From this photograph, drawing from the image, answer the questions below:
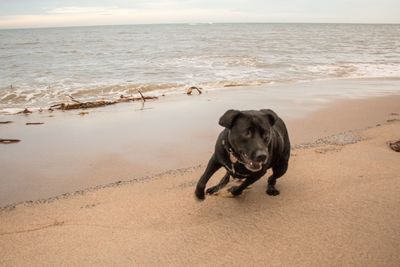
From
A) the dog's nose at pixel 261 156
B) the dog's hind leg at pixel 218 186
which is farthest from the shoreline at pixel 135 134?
the dog's nose at pixel 261 156

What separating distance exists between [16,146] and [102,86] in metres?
7.68

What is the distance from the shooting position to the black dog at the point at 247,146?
3.08 m

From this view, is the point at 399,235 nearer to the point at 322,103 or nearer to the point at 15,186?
the point at 15,186

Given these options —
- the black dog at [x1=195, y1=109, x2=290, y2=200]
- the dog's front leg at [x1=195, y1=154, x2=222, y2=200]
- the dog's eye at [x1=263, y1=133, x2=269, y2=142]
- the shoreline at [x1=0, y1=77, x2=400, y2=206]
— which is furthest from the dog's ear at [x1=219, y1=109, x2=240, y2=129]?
the shoreline at [x1=0, y1=77, x2=400, y2=206]

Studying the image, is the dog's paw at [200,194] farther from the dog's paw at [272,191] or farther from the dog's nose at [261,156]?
the dog's nose at [261,156]

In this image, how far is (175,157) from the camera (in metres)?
5.56

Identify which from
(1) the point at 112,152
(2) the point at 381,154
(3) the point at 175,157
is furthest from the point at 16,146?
(2) the point at 381,154

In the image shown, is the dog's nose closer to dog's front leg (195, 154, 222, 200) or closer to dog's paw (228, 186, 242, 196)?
dog's front leg (195, 154, 222, 200)

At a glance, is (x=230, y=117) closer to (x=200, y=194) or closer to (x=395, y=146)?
(x=200, y=194)

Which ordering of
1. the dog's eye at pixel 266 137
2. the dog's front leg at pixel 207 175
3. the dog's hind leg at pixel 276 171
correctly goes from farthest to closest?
the dog's hind leg at pixel 276 171, the dog's front leg at pixel 207 175, the dog's eye at pixel 266 137

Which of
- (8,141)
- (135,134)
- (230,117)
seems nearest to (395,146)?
(230,117)

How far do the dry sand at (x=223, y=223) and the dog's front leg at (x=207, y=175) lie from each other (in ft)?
0.41

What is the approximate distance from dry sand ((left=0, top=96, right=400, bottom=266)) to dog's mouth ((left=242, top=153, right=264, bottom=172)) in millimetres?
504

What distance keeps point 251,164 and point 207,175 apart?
0.70 metres
